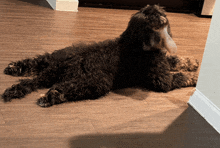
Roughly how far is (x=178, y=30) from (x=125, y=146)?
9.20 ft

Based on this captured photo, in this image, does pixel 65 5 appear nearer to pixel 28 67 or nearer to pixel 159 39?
pixel 28 67

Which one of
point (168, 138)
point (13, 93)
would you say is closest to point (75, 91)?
point (13, 93)

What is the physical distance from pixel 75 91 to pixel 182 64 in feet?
3.68

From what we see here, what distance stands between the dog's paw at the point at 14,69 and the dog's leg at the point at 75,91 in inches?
15.6

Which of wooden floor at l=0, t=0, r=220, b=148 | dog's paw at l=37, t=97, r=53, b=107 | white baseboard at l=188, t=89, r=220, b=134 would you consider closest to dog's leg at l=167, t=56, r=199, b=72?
wooden floor at l=0, t=0, r=220, b=148

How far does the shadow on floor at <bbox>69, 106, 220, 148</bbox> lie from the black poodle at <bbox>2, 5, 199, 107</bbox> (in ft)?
1.28

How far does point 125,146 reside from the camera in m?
1.66

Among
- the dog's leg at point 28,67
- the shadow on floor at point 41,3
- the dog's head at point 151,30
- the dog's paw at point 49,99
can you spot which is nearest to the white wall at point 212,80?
the dog's head at point 151,30

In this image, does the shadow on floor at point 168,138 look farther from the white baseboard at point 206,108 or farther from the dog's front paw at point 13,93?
the dog's front paw at point 13,93

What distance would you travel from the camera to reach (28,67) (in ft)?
7.32

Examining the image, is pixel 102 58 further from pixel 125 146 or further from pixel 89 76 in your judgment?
pixel 125 146

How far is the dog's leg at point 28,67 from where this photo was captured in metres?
2.22


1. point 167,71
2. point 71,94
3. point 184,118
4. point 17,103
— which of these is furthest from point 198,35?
point 17,103

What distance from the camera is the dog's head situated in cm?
201
